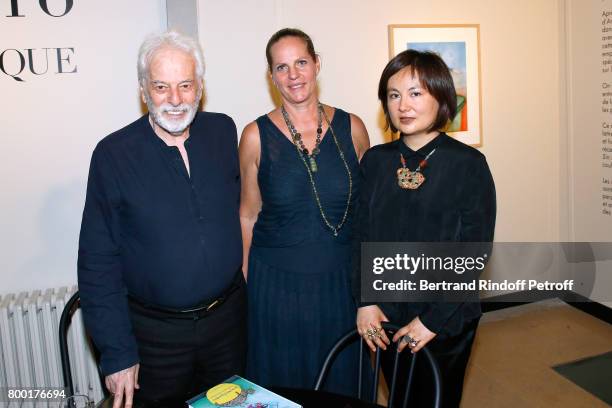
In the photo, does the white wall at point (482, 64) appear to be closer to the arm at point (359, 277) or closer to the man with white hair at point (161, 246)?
the man with white hair at point (161, 246)

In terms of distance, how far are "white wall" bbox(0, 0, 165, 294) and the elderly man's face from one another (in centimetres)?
140

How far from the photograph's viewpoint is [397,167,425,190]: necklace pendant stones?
184 centimetres

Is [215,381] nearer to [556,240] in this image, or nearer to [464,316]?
[464,316]

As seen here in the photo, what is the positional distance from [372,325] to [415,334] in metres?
0.17

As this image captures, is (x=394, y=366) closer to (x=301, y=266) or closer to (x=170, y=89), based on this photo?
(x=301, y=266)

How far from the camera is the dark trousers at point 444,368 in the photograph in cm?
189

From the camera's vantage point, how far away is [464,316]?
1.86 meters

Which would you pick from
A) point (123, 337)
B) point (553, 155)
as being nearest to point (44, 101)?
point (123, 337)

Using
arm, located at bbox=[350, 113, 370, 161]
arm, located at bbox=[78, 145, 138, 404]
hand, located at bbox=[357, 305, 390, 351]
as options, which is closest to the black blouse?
hand, located at bbox=[357, 305, 390, 351]

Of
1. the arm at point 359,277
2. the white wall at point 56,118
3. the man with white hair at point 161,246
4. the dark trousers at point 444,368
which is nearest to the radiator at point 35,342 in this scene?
the white wall at point 56,118

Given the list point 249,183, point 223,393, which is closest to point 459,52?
point 249,183

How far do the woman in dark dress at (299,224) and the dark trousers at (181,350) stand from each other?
0.97 ft

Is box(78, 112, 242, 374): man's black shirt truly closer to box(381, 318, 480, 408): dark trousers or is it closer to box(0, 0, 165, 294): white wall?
box(381, 318, 480, 408): dark trousers

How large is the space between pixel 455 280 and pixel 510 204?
2.66 metres
